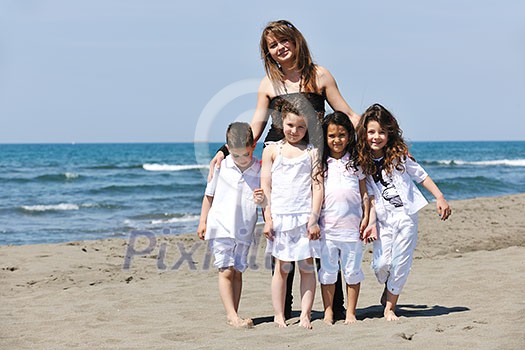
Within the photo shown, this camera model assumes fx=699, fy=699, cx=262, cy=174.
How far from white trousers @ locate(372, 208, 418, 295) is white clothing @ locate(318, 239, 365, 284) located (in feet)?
0.60

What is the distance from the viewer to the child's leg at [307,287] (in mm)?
4586

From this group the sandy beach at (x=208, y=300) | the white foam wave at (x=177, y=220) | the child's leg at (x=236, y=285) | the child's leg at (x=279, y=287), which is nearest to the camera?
the sandy beach at (x=208, y=300)

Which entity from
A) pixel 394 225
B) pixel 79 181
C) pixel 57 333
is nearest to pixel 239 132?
pixel 394 225

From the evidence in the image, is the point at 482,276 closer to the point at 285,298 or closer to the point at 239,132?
the point at 285,298

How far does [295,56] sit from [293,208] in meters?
1.01

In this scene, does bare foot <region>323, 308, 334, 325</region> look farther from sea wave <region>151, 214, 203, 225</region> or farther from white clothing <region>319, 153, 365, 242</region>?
sea wave <region>151, 214, 203, 225</region>

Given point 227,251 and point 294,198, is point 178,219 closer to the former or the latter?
point 227,251

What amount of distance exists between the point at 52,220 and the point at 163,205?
3.77 meters

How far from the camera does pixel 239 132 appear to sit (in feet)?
15.4

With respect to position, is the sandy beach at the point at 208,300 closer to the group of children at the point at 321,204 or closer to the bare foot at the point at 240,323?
the bare foot at the point at 240,323

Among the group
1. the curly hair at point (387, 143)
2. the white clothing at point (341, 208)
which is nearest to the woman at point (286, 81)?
the curly hair at point (387, 143)

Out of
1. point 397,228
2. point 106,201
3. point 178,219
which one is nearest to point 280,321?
point 397,228

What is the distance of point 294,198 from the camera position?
455 centimetres

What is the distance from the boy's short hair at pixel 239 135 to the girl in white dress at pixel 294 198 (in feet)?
0.50
